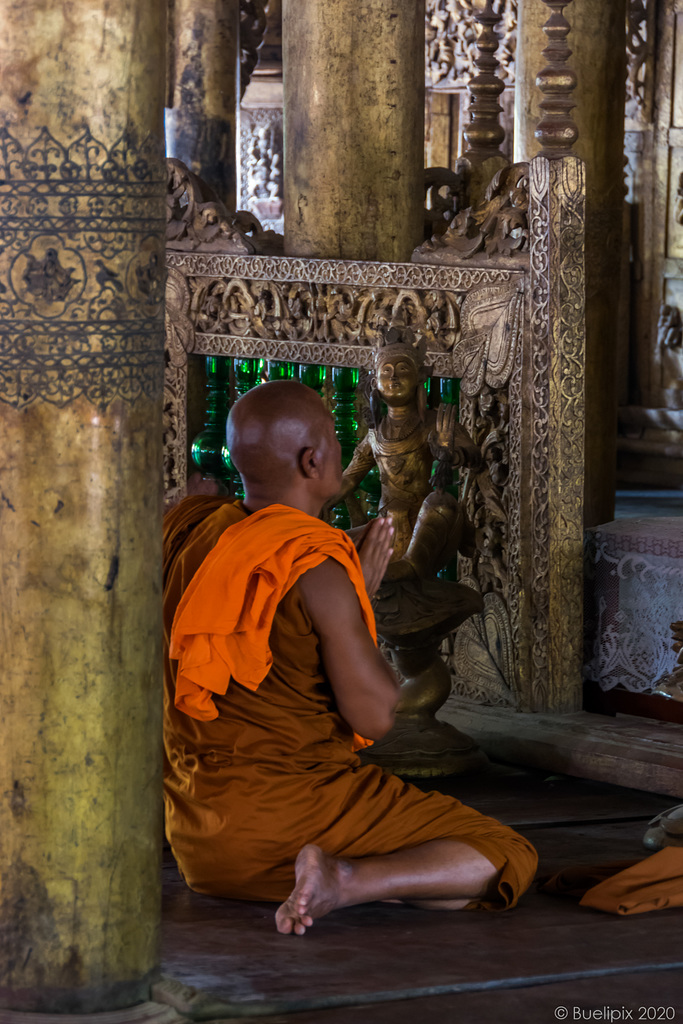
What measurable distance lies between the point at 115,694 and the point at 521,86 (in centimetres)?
589

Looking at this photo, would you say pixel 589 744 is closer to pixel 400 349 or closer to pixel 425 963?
pixel 400 349

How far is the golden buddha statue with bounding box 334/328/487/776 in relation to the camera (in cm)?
556

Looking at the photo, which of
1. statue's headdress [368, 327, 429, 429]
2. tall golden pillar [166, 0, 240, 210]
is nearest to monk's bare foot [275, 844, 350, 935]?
statue's headdress [368, 327, 429, 429]

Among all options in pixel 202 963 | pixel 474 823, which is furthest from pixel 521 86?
pixel 202 963

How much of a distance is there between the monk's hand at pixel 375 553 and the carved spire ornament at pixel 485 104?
3.33 m

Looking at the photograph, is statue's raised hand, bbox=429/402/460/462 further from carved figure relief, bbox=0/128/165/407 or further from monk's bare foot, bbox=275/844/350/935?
carved figure relief, bbox=0/128/165/407

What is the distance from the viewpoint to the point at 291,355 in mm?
6527

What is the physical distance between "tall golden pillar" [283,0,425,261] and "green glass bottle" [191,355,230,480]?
0.72 metres

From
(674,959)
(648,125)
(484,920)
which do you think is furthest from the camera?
(648,125)

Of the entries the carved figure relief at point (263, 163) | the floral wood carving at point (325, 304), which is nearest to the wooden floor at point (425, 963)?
the floral wood carving at point (325, 304)

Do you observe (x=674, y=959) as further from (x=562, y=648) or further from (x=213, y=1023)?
(x=562, y=648)

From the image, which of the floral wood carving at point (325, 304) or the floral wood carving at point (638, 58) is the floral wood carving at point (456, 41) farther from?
the floral wood carving at point (325, 304)

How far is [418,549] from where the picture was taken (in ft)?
18.4

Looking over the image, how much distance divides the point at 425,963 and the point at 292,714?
2.28 ft
